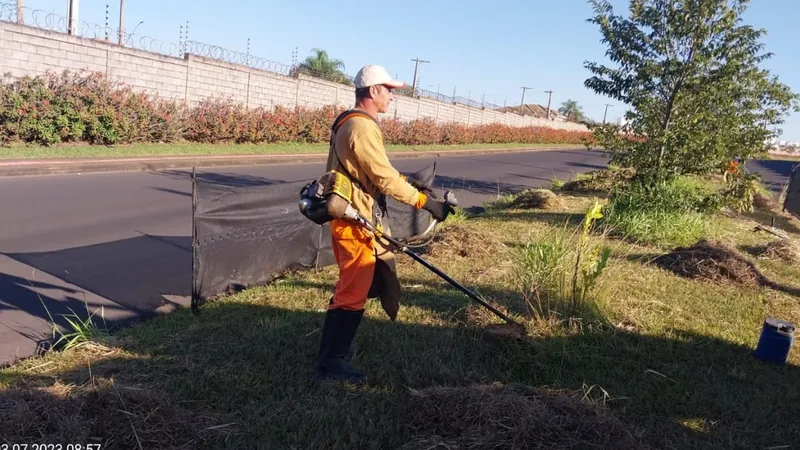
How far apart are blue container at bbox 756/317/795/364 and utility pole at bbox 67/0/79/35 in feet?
55.9

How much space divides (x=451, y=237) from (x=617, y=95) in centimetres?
479

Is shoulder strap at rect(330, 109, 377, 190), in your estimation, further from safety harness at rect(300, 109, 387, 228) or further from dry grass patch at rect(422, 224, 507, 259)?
dry grass patch at rect(422, 224, 507, 259)

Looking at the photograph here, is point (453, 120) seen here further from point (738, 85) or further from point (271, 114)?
point (738, 85)

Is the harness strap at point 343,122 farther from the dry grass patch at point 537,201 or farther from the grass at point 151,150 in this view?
the grass at point 151,150

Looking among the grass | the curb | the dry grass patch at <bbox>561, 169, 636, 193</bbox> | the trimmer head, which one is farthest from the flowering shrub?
the trimmer head

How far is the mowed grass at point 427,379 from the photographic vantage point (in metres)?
3.06

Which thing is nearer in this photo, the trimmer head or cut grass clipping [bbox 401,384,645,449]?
cut grass clipping [bbox 401,384,645,449]

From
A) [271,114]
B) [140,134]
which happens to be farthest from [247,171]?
[271,114]

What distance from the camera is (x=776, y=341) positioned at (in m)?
4.58

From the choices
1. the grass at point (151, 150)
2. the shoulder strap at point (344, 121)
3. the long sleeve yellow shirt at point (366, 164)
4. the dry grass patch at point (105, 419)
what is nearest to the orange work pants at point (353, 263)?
the long sleeve yellow shirt at point (366, 164)

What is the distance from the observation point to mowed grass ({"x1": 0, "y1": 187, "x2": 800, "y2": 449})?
3061 mm

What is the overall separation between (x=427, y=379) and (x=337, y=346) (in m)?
0.61

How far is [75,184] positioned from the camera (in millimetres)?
10727

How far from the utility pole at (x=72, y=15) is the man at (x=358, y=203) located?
15449 mm
